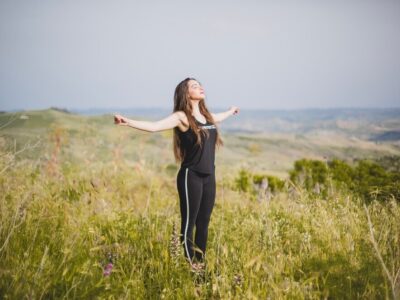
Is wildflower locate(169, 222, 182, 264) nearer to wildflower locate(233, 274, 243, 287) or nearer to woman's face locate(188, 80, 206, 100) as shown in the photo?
wildflower locate(233, 274, 243, 287)

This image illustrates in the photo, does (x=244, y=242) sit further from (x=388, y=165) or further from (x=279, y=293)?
(x=388, y=165)

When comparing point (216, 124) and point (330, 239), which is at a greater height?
point (216, 124)

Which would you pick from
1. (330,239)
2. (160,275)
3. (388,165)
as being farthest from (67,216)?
(388,165)

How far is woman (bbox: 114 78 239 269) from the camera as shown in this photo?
301 cm

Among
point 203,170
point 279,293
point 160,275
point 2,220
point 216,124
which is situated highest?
point 216,124

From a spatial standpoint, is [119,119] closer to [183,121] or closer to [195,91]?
[183,121]

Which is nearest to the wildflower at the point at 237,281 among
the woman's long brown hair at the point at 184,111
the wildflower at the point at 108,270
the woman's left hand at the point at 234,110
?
the wildflower at the point at 108,270

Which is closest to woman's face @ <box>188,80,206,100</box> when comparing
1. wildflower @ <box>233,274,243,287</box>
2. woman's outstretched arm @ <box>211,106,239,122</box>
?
Result: woman's outstretched arm @ <box>211,106,239,122</box>

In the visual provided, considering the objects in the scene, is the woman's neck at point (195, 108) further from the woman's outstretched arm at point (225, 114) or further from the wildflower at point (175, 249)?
the wildflower at point (175, 249)

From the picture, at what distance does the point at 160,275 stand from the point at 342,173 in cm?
545

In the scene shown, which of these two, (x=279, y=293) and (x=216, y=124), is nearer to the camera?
(x=279, y=293)

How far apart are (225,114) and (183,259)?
161 cm

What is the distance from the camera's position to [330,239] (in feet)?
9.45

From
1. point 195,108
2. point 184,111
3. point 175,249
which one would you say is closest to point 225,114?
point 195,108
